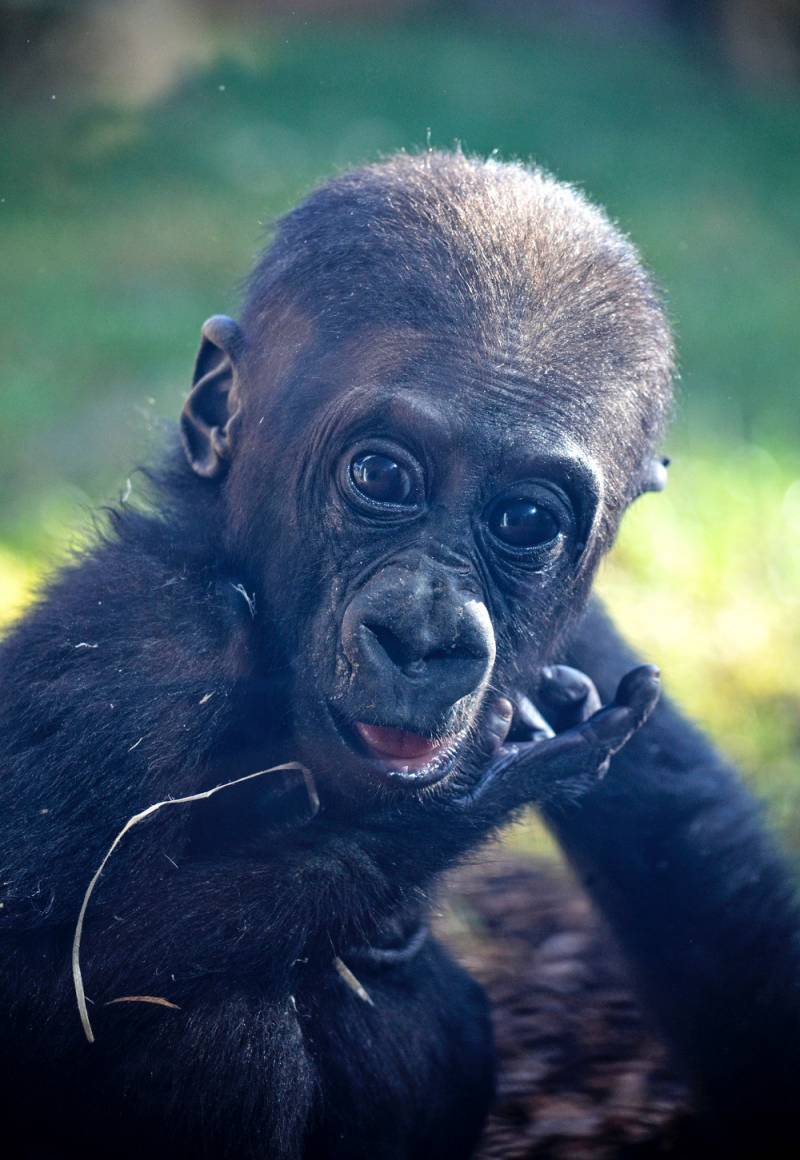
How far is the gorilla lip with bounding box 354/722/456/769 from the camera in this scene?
136 inches

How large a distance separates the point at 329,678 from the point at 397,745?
0.80ft

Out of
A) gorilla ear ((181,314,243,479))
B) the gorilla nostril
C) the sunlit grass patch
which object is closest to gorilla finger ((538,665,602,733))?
the gorilla nostril

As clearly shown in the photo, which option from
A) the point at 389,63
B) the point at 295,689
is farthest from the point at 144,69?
the point at 295,689

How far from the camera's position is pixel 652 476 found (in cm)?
433

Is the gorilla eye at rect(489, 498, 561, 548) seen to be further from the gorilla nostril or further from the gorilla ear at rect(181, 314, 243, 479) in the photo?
the gorilla ear at rect(181, 314, 243, 479)

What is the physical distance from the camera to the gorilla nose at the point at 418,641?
3.29 m

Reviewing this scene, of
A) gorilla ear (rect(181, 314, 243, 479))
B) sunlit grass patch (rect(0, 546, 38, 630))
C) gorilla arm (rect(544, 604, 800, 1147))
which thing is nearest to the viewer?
gorilla ear (rect(181, 314, 243, 479))

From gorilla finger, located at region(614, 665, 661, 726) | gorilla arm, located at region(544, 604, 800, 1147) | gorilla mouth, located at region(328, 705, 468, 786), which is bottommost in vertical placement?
gorilla arm, located at region(544, 604, 800, 1147)

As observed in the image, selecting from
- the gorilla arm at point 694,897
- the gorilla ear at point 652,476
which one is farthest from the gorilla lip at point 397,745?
the gorilla arm at point 694,897

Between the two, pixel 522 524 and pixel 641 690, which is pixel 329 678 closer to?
pixel 522 524

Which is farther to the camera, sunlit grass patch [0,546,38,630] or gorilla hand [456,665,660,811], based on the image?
sunlit grass patch [0,546,38,630]

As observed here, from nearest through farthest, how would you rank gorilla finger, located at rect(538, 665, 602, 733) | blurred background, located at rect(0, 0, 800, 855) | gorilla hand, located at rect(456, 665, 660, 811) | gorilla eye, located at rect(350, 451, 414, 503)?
gorilla eye, located at rect(350, 451, 414, 503), gorilla hand, located at rect(456, 665, 660, 811), gorilla finger, located at rect(538, 665, 602, 733), blurred background, located at rect(0, 0, 800, 855)

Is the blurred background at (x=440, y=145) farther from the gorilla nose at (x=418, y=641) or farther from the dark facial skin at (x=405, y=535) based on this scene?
the gorilla nose at (x=418, y=641)

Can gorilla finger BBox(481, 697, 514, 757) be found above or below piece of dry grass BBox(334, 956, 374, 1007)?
above
